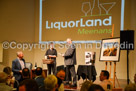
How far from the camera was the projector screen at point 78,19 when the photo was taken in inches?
327

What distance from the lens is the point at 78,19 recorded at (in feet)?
29.1

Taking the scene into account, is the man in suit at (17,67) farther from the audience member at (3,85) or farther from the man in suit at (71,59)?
the audience member at (3,85)

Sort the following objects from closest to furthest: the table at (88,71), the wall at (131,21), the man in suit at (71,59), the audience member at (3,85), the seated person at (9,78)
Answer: the audience member at (3,85) → the seated person at (9,78) → the man in suit at (71,59) → the table at (88,71) → the wall at (131,21)

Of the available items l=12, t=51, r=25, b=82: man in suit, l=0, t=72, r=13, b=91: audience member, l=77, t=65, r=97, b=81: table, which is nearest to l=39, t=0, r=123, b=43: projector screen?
l=77, t=65, r=97, b=81: table

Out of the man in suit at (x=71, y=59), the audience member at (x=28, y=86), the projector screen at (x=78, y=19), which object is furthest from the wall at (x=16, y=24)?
the audience member at (x=28, y=86)

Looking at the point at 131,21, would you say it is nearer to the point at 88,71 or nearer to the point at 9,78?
the point at 88,71

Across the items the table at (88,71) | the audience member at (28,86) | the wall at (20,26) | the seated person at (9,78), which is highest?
the wall at (20,26)

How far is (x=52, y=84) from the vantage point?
267cm

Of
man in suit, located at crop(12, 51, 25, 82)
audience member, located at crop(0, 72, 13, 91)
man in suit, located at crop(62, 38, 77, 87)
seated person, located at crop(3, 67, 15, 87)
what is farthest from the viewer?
man in suit, located at crop(62, 38, 77, 87)

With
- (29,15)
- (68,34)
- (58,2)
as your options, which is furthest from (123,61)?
(29,15)

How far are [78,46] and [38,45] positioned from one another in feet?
6.54

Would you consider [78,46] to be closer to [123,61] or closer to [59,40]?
[59,40]

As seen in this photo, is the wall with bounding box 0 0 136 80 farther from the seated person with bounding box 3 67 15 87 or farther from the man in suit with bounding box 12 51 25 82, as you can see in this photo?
the seated person with bounding box 3 67 15 87

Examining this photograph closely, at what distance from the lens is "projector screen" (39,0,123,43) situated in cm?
831
